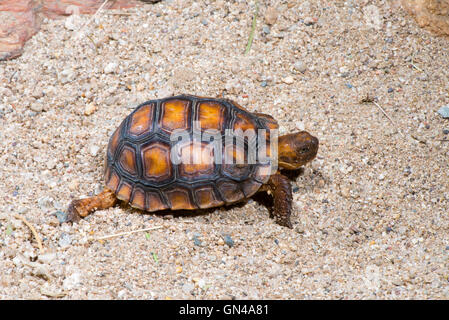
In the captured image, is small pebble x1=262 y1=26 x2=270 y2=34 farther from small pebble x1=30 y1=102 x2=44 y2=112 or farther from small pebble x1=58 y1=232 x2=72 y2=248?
small pebble x1=58 y1=232 x2=72 y2=248

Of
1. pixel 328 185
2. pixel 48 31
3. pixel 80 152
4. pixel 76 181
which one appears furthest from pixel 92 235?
pixel 48 31

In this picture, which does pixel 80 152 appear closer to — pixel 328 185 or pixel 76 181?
pixel 76 181

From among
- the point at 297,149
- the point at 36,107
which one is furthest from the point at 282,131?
the point at 36,107

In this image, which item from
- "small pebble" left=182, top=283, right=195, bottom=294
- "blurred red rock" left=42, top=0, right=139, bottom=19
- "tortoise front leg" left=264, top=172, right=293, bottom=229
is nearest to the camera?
"small pebble" left=182, top=283, right=195, bottom=294

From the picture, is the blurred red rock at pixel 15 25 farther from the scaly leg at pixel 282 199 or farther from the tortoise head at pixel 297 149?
the scaly leg at pixel 282 199

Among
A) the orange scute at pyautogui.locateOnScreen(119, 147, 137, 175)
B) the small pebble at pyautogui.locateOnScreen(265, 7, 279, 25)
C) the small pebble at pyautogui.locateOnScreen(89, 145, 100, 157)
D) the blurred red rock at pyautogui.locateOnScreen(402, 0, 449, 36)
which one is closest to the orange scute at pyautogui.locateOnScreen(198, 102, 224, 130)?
the orange scute at pyautogui.locateOnScreen(119, 147, 137, 175)

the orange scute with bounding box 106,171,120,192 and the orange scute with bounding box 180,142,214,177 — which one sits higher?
the orange scute with bounding box 180,142,214,177

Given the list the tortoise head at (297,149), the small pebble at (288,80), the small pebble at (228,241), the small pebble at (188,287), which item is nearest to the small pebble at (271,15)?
the small pebble at (288,80)
